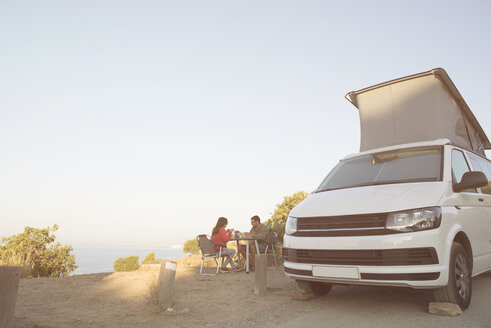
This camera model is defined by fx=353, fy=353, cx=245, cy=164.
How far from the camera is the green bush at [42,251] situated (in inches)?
493

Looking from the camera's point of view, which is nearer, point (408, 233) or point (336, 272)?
point (408, 233)

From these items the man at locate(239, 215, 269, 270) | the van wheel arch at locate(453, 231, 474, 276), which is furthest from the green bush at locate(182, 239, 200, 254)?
the van wheel arch at locate(453, 231, 474, 276)

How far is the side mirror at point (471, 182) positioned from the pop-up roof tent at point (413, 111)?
6.41ft

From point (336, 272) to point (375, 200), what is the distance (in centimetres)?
93

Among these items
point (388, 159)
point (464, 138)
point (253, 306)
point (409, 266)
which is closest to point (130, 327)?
point (253, 306)

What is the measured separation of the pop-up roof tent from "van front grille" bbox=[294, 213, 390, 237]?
9.92 feet

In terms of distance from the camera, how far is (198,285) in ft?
22.8

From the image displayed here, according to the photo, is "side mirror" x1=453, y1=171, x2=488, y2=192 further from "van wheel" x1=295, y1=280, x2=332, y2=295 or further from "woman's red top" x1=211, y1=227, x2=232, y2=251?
"woman's red top" x1=211, y1=227, x2=232, y2=251

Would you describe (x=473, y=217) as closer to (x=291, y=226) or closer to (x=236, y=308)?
(x=291, y=226)

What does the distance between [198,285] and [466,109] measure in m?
6.35

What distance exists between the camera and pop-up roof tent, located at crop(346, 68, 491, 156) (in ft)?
20.3

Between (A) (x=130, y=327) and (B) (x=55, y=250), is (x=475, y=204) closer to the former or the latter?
(A) (x=130, y=327)

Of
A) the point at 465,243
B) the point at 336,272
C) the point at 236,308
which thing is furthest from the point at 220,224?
the point at 465,243

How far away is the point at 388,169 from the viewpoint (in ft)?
16.2
